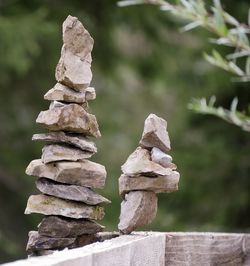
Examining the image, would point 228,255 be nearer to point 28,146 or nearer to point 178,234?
point 178,234

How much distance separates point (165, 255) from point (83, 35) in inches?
19.3

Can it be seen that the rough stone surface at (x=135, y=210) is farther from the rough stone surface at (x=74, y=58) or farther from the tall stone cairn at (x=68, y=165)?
the rough stone surface at (x=74, y=58)

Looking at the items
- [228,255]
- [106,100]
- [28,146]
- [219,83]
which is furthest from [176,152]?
[228,255]

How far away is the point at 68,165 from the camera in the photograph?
59.7 inches

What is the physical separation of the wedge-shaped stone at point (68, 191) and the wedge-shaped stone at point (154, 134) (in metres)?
0.16

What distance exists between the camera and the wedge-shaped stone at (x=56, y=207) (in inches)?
59.7

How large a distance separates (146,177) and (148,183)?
1 centimetres

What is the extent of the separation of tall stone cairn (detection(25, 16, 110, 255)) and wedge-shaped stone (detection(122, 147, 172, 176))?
0.06 meters

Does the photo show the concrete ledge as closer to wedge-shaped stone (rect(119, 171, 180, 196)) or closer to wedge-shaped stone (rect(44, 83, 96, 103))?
wedge-shaped stone (rect(119, 171, 180, 196))

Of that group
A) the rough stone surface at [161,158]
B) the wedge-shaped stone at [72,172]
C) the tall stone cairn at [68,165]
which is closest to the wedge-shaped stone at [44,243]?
the tall stone cairn at [68,165]

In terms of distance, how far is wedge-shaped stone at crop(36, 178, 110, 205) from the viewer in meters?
1.52

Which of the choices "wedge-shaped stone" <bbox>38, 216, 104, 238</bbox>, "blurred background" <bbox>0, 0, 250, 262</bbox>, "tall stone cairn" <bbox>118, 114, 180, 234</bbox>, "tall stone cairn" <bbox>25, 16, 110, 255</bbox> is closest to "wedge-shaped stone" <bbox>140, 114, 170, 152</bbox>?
"tall stone cairn" <bbox>118, 114, 180, 234</bbox>

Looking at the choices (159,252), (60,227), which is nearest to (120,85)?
(159,252)

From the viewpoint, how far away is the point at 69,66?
1546 mm
